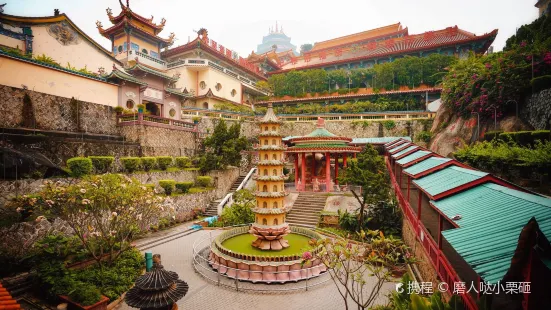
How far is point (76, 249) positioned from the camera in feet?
36.4

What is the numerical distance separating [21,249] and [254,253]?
876 cm

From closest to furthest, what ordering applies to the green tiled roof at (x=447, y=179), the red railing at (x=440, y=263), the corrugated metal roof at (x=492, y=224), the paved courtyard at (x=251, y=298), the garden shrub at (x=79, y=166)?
the corrugated metal roof at (x=492, y=224), the red railing at (x=440, y=263), the green tiled roof at (x=447, y=179), the paved courtyard at (x=251, y=298), the garden shrub at (x=79, y=166)

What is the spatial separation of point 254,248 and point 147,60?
93.5ft

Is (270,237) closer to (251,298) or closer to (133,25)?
(251,298)

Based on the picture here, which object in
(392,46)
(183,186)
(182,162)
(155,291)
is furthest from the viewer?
(392,46)

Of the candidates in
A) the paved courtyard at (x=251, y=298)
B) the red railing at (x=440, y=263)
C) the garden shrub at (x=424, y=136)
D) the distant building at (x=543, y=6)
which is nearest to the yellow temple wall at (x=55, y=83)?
the paved courtyard at (x=251, y=298)

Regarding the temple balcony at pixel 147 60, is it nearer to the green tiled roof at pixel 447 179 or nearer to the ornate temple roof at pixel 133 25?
the ornate temple roof at pixel 133 25

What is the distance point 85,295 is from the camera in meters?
8.59

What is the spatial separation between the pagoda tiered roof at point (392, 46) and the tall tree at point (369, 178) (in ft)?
86.4

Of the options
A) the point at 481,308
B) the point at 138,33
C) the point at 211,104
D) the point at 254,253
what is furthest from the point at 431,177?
the point at 138,33

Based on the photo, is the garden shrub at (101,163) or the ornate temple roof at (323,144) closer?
the garden shrub at (101,163)

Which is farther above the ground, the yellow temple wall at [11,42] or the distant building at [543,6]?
the distant building at [543,6]

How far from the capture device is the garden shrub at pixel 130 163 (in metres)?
17.3

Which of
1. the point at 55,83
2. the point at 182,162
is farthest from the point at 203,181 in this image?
the point at 55,83
